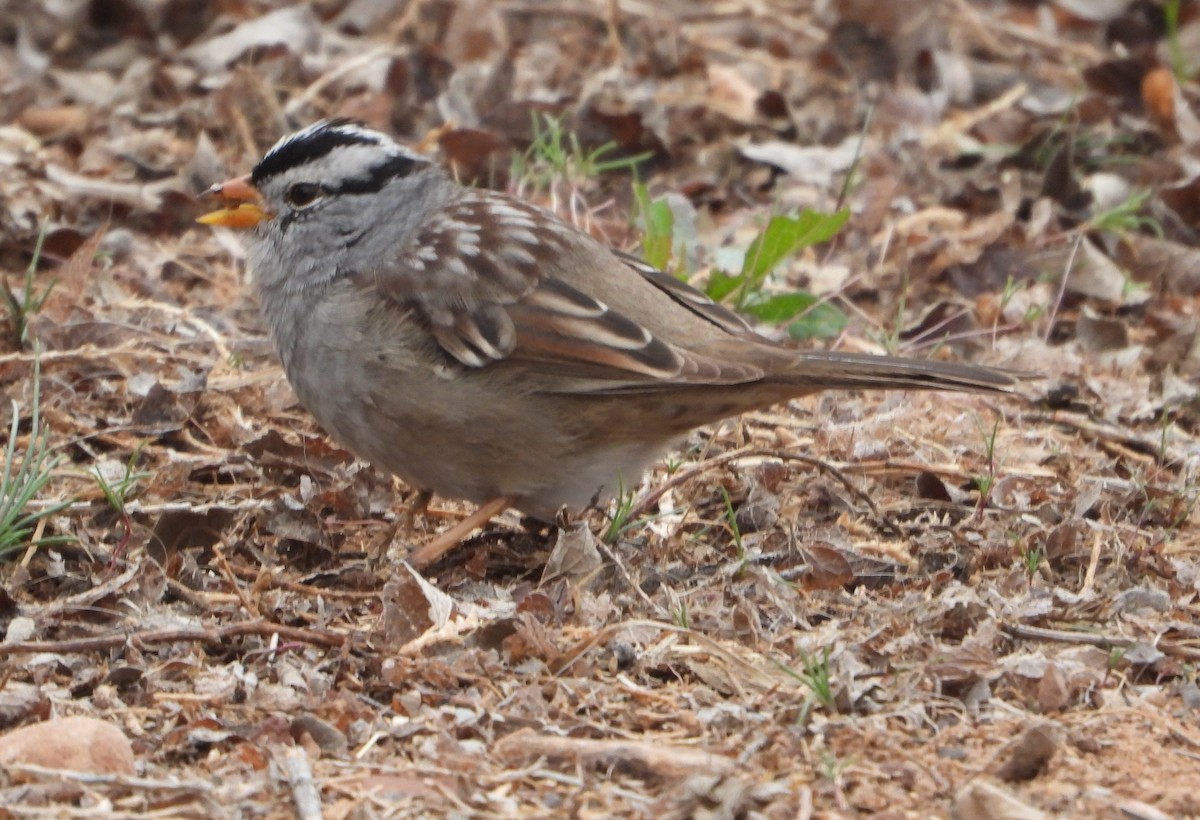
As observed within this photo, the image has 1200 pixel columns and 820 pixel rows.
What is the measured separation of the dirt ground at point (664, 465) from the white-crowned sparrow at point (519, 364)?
0.81ft

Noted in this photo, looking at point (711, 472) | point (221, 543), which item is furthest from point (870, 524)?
point (221, 543)

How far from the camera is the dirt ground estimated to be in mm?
3246

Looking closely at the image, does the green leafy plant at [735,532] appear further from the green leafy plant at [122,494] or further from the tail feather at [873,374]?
the green leafy plant at [122,494]

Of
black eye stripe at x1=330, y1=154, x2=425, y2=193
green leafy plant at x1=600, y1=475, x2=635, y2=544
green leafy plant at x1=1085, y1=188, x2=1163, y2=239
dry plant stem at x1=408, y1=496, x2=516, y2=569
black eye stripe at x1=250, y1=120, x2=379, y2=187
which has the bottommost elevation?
dry plant stem at x1=408, y1=496, x2=516, y2=569

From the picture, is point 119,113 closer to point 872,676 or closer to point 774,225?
point 774,225

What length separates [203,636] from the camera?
3.67m

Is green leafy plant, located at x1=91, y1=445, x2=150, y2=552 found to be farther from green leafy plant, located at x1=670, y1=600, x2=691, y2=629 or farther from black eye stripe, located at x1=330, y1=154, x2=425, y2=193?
green leafy plant, located at x1=670, y1=600, x2=691, y2=629

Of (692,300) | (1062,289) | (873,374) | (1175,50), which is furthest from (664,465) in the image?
(1175,50)

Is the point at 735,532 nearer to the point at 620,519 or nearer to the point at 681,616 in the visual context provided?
the point at 620,519

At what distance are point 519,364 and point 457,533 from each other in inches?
17.7

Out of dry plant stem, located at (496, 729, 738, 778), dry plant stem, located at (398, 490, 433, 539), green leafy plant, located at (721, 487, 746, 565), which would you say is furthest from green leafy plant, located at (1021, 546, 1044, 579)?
dry plant stem, located at (398, 490, 433, 539)

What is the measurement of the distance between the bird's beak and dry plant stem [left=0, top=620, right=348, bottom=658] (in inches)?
56.2

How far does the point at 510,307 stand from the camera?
4320 mm

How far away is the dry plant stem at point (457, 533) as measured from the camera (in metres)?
4.33
